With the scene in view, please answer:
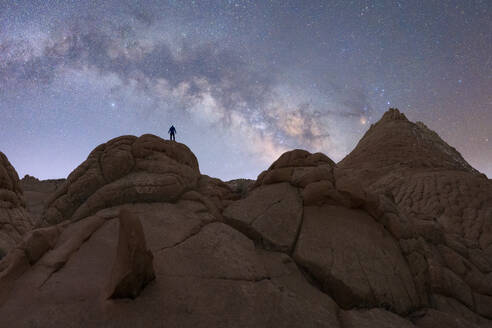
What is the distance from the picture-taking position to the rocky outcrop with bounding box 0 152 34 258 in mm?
8109

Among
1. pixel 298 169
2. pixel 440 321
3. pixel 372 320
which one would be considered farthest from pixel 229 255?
pixel 440 321

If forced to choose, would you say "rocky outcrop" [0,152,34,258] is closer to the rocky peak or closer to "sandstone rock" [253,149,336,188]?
"sandstone rock" [253,149,336,188]

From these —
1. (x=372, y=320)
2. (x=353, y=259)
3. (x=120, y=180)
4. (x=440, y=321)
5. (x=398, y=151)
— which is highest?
(x=398, y=151)

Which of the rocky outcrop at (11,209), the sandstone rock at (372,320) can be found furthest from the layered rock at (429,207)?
the rocky outcrop at (11,209)

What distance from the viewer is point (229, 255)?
4828mm

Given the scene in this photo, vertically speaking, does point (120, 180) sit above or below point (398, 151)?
below

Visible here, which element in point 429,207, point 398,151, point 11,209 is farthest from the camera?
point 398,151

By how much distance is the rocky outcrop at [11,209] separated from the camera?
8.11m

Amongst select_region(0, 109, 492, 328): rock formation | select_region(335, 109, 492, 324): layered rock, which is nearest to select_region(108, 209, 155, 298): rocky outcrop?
select_region(0, 109, 492, 328): rock formation

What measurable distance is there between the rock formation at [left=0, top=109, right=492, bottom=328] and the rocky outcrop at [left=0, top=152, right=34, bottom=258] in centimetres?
297

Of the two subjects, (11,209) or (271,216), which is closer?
(271,216)

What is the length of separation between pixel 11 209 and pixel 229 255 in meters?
9.01

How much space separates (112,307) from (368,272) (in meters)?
4.84

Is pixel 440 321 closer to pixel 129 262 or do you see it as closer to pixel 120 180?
pixel 129 262
